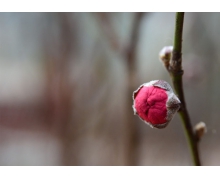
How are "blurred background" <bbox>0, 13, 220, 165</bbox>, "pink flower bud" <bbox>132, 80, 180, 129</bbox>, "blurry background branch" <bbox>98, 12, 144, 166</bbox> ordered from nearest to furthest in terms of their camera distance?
"pink flower bud" <bbox>132, 80, 180, 129</bbox>, "blurry background branch" <bbox>98, 12, 144, 166</bbox>, "blurred background" <bbox>0, 13, 220, 165</bbox>

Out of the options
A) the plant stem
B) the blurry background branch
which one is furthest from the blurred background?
the plant stem

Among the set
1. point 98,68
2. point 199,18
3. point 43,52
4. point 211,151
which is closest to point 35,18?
point 43,52

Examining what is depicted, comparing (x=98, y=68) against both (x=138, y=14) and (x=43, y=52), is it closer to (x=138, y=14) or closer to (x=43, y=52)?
(x=43, y=52)

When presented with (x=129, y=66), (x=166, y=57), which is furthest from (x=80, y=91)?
(x=166, y=57)

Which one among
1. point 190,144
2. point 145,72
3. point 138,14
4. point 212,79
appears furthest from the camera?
point 145,72

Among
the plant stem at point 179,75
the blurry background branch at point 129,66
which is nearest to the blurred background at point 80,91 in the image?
the blurry background branch at point 129,66

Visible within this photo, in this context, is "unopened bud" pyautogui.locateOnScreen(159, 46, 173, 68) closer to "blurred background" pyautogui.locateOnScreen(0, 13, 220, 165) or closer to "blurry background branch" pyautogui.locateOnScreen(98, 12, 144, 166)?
"blurry background branch" pyautogui.locateOnScreen(98, 12, 144, 166)

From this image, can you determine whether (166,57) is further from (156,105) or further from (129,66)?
(129,66)
